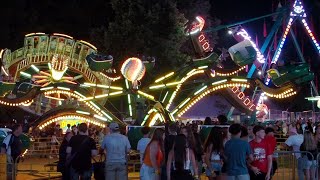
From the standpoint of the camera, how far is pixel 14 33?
41219 millimetres

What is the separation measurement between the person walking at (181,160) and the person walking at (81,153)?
1.94m

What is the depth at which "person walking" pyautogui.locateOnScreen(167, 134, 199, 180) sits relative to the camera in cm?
1009

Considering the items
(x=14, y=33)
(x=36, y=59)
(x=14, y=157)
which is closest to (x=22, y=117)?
(x=14, y=33)

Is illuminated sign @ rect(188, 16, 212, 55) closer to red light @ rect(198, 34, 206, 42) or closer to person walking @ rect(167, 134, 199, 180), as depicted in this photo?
red light @ rect(198, 34, 206, 42)

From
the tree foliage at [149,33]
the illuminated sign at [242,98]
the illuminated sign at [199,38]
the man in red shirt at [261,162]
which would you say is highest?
the tree foliage at [149,33]

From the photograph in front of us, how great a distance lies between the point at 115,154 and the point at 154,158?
1.27 m

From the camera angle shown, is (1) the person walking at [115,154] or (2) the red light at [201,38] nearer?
(1) the person walking at [115,154]

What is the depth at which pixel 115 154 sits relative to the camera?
11.4m

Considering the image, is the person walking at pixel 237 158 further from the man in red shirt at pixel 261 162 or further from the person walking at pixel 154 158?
the person walking at pixel 154 158

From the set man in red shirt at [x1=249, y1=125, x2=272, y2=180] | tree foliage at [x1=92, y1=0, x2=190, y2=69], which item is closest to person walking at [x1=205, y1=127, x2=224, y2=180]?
man in red shirt at [x1=249, y1=125, x2=272, y2=180]

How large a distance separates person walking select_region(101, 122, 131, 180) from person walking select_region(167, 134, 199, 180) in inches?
64.0

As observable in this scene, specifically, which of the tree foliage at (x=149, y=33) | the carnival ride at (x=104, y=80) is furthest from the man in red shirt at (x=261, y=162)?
the tree foliage at (x=149, y=33)

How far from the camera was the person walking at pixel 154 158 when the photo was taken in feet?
34.0

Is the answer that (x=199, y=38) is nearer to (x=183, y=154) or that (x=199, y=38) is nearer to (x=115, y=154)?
(x=115, y=154)
